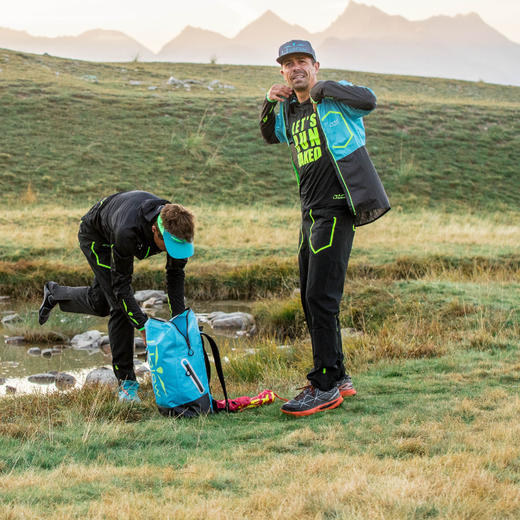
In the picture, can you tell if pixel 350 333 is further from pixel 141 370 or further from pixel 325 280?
pixel 325 280

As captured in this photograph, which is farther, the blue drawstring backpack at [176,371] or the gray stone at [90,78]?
the gray stone at [90,78]

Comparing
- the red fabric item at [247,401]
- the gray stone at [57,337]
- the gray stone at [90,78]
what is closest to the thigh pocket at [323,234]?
the red fabric item at [247,401]

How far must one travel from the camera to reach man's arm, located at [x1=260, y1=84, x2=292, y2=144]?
5.52 m

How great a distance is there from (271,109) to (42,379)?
418cm

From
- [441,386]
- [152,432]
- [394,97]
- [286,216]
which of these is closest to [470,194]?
[286,216]

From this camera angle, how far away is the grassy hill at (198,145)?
22406mm

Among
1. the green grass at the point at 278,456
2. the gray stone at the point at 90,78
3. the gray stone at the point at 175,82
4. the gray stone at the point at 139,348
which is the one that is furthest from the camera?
the gray stone at the point at 175,82

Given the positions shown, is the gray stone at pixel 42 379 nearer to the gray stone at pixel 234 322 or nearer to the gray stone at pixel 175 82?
the gray stone at pixel 234 322

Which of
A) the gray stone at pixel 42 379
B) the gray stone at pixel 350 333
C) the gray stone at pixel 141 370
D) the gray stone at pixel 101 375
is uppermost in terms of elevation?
the gray stone at pixel 350 333

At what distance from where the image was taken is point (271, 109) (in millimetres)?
5719

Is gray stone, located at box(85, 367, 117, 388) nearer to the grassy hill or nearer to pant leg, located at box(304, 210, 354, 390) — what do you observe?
pant leg, located at box(304, 210, 354, 390)

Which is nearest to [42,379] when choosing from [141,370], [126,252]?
[141,370]

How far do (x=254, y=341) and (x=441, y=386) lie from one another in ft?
12.8

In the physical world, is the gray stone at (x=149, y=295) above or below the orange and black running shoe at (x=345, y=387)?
below
